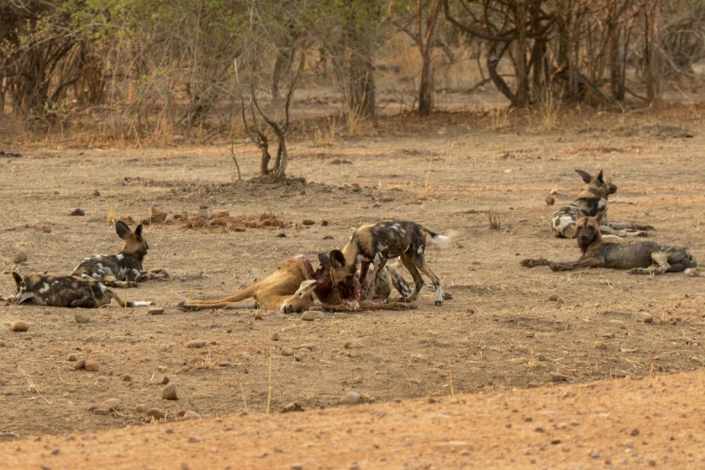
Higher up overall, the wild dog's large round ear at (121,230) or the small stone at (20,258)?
the wild dog's large round ear at (121,230)

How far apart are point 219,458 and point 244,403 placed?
4.09ft

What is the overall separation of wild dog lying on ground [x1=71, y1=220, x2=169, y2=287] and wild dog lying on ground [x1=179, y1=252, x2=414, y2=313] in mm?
1082

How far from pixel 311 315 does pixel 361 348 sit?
0.91 meters

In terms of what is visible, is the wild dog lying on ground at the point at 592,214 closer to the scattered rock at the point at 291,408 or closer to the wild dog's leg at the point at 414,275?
the wild dog's leg at the point at 414,275

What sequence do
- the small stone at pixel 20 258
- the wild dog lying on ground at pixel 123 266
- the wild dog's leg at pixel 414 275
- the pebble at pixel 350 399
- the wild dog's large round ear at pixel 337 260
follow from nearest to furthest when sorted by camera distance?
the pebble at pixel 350 399 → the wild dog's large round ear at pixel 337 260 → the wild dog's leg at pixel 414 275 → the wild dog lying on ground at pixel 123 266 → the small stone at pixel 20 258

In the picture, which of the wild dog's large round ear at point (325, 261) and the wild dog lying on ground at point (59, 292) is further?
the wild dog lying on ground at point (59, 292)

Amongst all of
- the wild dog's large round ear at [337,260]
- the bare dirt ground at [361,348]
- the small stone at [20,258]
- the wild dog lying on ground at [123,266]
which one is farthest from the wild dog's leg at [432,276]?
the small stone at [20,258]

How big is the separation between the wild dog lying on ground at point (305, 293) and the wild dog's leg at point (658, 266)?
248 cm

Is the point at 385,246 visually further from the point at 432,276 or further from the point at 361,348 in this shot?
the point at 361,348

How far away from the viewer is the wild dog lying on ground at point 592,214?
11.9 m

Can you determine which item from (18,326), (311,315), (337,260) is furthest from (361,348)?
(18,326)

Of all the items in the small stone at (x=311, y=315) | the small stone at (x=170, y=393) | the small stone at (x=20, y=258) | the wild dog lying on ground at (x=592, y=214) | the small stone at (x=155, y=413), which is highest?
the wild dog lying on ground at (x=592, y=214)

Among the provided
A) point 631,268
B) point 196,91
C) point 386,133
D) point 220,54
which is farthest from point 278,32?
point 631,268

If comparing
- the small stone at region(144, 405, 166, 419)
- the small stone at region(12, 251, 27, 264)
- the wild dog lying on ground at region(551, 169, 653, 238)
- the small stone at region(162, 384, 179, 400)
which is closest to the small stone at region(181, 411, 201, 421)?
the small stone at region(144, 405, 166, 419)
